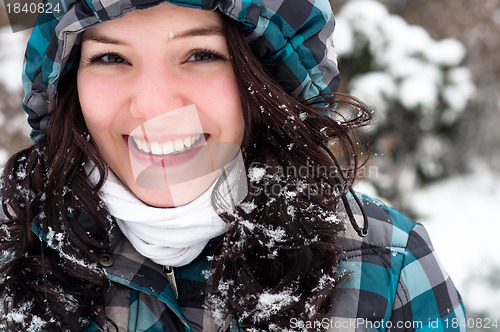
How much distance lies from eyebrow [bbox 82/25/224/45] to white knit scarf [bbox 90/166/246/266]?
46cm

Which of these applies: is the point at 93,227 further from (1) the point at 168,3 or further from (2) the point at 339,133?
(2) the point at 339,133

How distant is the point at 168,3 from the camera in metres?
1.29

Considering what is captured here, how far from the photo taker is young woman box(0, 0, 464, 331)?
4.51ft

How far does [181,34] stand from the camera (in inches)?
51.4

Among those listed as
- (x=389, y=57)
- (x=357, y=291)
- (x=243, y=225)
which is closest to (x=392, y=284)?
(x=357, y=291)

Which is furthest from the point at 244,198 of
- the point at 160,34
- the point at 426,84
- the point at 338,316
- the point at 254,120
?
the point at 426,84

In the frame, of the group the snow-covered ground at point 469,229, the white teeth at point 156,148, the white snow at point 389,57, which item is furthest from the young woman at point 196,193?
the white snow at point 389,57

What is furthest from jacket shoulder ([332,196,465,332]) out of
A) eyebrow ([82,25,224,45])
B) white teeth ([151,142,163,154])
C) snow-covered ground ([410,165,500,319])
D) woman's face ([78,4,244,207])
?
snow-covered ground ([410,165,500,319])

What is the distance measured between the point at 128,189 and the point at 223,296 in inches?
18.6

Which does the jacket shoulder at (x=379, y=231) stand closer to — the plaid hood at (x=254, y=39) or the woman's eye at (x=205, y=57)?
the plaid hood at (x=254, y=39)

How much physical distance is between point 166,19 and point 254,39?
0.27m

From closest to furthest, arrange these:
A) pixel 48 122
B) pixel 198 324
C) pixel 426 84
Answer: pixel 198 324
pixel 48 122
pixel 426 84

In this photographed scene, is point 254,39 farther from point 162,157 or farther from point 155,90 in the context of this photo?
point 162,157

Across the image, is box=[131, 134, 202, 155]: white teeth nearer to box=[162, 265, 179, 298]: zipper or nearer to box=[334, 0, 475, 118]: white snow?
box=[162, 265, 179, 298]: zipper
